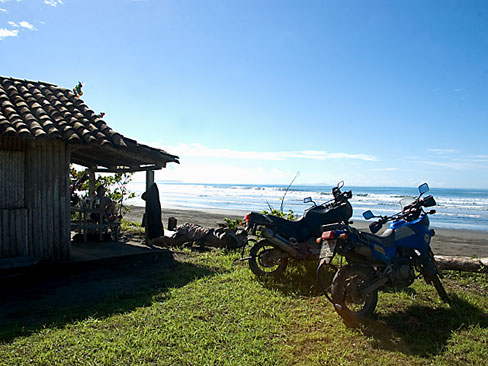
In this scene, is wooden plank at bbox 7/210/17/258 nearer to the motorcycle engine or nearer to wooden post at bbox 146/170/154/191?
wooden post at bbox 146/170/154/191

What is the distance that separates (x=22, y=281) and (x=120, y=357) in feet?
13.0

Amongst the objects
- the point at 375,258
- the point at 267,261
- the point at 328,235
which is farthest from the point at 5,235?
the point at 375,258

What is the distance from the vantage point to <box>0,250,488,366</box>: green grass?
3947 millimetres

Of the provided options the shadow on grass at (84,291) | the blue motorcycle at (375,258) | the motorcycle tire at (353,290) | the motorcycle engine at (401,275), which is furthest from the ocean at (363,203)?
the motorcycle tire at (353,290)

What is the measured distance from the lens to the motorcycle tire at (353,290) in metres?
4.87

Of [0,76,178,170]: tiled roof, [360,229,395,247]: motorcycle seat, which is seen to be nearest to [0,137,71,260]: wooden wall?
[0,76,178,170]: tiled roof

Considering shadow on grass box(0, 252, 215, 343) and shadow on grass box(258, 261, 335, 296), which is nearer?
shadow on grass box(0, 252, 215, 343)

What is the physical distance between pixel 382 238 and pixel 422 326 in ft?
3.80

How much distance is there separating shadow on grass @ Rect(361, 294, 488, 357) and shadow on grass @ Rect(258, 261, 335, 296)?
130cm

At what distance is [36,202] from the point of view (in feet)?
24.6

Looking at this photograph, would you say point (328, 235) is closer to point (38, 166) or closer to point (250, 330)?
point (250, 330)

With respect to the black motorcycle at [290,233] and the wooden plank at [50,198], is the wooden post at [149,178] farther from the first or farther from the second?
the black motorcycle at [290,233]

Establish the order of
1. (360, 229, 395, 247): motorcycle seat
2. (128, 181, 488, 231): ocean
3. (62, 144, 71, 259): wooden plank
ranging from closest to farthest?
(360, 229, 395, 247): motorcycle seat
(62, 144, 71, 259): wooden plank
(128, 181, 488, 231): ocean

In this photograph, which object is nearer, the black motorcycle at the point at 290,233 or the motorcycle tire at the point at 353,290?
the motorcycle tire at the point at 353,290
